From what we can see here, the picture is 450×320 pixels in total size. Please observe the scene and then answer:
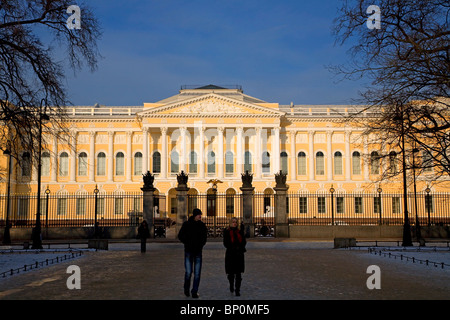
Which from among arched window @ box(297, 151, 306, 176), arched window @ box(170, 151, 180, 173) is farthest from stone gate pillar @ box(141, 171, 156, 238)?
arched window @ box(297, 151, 306, 176)

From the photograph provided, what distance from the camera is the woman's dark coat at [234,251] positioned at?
977 centimetres

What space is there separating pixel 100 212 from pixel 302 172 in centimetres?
2402

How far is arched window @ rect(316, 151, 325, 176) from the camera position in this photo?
201ft

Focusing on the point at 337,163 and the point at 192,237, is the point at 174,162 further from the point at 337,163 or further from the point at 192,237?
the point at 192,237

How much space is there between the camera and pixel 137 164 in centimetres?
6128

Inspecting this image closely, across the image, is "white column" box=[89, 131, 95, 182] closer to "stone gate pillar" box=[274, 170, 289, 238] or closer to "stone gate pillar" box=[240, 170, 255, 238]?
"stone gate pillar" box=[240, 170, 255, 238]

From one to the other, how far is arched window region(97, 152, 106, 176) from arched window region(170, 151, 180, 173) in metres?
8.19

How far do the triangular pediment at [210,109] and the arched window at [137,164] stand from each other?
5.63 m

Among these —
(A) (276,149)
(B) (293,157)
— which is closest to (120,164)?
(A) (276,149)

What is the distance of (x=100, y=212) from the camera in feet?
186

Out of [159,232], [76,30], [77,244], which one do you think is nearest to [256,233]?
[159,232]

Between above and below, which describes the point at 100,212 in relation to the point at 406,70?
below
